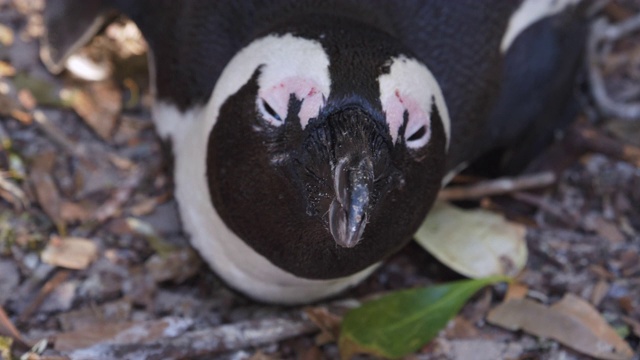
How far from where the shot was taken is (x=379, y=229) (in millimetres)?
1656

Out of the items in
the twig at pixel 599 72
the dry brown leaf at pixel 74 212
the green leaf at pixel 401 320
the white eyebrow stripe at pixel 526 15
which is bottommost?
the green leaf at pixel 401 320

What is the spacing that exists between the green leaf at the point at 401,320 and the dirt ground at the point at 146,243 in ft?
0.33

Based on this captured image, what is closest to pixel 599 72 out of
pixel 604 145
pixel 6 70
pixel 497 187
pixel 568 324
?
pixel 604 145

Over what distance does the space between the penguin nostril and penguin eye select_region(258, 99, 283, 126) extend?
0.24 metres

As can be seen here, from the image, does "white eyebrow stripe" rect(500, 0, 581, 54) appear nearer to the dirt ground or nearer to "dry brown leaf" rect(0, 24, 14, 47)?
the dirt ground

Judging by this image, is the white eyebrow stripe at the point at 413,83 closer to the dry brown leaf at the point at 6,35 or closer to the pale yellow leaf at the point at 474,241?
the pale yellow leaf at the point at 474,241

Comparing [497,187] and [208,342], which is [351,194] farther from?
[497,187]

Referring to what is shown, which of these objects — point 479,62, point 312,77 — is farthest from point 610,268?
point 312,77

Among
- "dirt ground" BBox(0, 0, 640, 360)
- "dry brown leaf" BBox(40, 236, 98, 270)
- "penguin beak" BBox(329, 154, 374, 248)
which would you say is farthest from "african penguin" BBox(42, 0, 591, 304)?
"dry brown leaf" BBox(40, 236, 98, 270)

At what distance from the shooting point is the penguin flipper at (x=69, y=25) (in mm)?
2420

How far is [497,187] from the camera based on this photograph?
2387mm

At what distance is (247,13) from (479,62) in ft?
1.72

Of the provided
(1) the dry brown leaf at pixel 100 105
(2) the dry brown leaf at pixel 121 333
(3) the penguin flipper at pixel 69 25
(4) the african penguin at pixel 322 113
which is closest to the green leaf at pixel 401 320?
(4) the african penguin at pixel 322 113

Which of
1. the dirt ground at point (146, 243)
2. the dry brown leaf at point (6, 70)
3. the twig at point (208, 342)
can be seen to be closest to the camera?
the twig at point (208, 342)
